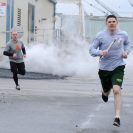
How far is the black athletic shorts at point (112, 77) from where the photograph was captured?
992cm

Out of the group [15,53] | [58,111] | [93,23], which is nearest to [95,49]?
[58,111]

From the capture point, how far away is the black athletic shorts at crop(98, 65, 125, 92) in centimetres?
992

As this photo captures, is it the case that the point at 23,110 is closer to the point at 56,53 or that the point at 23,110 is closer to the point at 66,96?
the point at 66,96

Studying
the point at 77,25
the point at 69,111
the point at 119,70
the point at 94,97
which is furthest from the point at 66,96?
the point at 77,25

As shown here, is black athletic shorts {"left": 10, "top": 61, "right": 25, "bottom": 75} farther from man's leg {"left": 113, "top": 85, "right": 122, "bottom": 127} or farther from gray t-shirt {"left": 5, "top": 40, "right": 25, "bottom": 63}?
man's leg {"left": 113, "top": 85, "right": 122, "bottom": 127}

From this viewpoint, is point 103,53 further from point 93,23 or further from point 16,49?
point 93,23

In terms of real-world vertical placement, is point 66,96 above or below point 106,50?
below

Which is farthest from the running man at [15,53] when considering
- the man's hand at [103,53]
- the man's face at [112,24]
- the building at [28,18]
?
the building at [28,18]

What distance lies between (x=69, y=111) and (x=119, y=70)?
202 centimetres

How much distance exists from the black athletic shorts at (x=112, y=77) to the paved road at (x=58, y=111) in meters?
0.63

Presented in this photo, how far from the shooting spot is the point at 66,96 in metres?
14.8

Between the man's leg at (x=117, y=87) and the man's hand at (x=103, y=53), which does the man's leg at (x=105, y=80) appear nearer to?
the man's leg at (x=117, y=87)

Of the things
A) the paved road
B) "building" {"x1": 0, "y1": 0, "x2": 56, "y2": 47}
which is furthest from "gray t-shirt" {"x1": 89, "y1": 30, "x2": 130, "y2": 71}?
"building" {"x1": 0, "y1": 0, "x2": 56, "y2": 47}

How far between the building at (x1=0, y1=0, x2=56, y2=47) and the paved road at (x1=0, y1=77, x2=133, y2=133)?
9.99 meters
